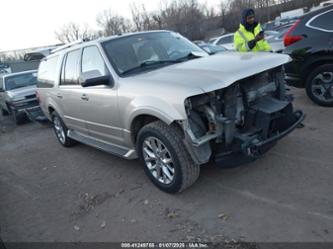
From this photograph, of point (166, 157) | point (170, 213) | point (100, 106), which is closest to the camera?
point (170, 213)

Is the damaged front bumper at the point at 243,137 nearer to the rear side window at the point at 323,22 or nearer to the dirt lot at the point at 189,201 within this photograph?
the dirt lot at the point at 189,201

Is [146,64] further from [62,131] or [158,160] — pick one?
[62,131]

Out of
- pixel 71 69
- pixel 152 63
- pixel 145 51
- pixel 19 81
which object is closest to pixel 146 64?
pixel 152 63

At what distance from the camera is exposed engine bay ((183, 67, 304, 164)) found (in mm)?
3037

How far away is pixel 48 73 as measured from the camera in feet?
19.7

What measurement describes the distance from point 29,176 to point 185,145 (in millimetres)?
3450

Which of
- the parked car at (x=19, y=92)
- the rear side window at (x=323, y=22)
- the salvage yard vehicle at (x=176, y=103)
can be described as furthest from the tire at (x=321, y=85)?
the parked car at (x=19, y=92)

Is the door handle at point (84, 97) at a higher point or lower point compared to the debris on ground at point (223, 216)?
higher

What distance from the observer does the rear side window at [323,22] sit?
515cm

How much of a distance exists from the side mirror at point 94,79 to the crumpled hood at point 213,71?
1.27 ft

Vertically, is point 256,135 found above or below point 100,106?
below

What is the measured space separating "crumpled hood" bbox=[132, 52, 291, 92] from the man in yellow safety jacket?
1.76 meters

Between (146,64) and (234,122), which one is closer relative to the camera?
(234,122)

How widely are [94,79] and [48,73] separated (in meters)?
2.83
